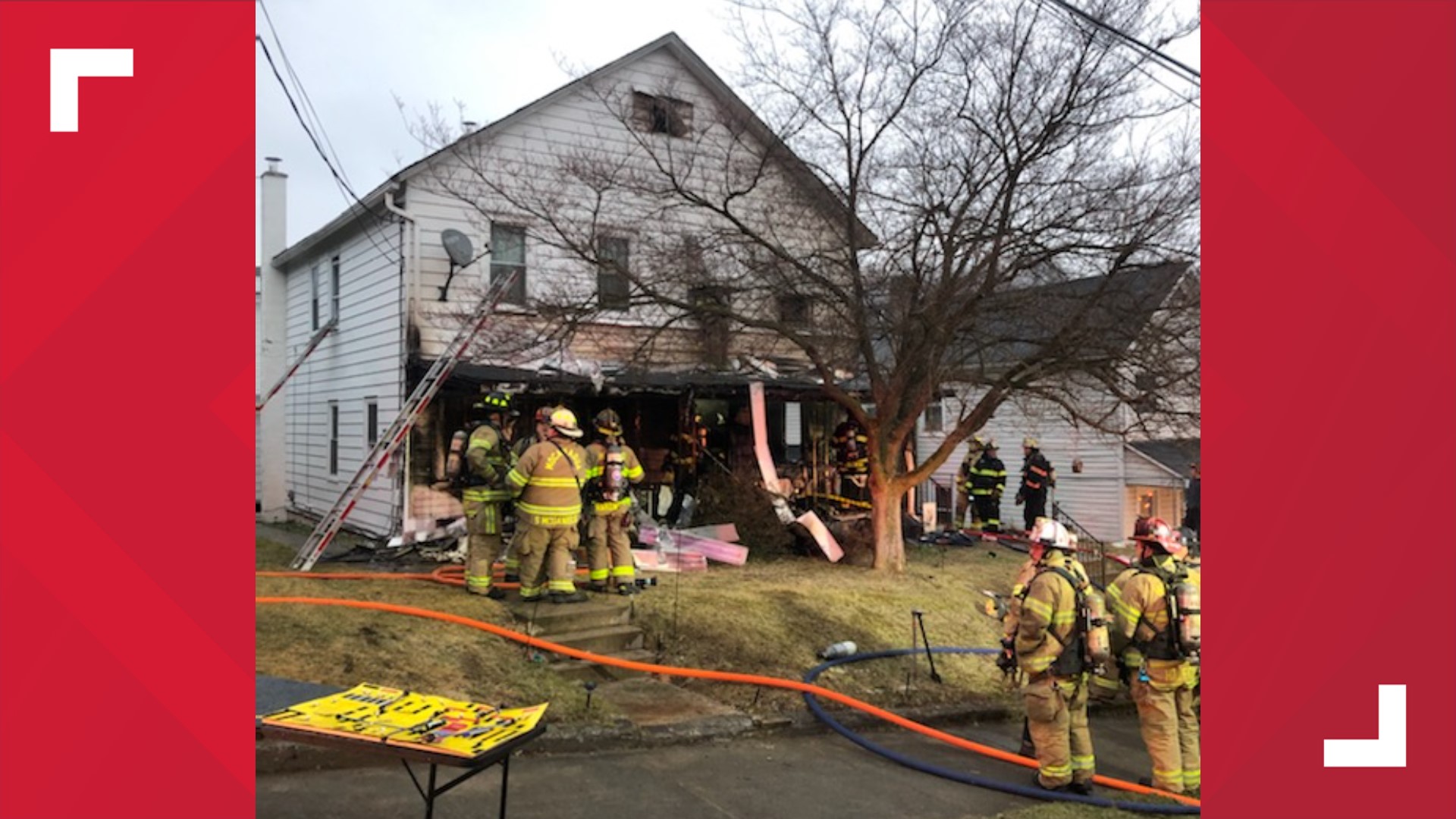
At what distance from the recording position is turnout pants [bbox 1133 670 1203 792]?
257 inches

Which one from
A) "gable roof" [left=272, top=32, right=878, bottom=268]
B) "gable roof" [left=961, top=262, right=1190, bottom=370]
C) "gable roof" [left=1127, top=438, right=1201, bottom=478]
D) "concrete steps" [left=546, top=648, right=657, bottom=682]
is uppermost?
"gable roof" [left=272, top=32, right=878, bottom=268]

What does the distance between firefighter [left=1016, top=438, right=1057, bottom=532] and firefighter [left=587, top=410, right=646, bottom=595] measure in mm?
9261

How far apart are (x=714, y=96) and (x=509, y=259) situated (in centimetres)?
390

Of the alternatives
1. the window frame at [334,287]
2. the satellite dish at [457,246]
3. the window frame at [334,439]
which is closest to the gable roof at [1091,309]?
the satellite dish at [457,246]

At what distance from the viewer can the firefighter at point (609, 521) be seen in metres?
9.81

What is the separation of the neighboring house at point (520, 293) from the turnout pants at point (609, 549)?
9.25 ft

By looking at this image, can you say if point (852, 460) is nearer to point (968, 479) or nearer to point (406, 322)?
point (968, 479)

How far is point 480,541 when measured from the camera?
9531 millimetres

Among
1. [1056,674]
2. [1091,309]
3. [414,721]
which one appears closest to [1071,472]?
[1091,309]

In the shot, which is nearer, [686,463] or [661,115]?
[661,115]

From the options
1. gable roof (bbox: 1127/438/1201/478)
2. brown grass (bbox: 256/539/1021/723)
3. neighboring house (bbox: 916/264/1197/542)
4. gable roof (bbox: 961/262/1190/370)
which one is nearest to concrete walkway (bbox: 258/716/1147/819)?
brown grass (bbox: 256/539/1021/723)

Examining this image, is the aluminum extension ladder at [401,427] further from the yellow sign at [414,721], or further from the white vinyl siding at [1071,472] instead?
the white vinyl siding at [1071,472]

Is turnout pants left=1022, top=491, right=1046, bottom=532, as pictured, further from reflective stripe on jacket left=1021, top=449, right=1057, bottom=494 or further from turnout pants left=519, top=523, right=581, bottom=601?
turnout pants left=519, top=523, right=581, bottom=601
